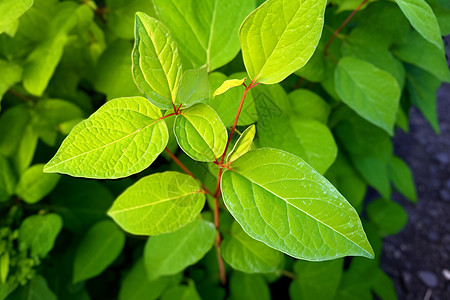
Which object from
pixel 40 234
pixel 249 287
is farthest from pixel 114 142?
pixel 249 287

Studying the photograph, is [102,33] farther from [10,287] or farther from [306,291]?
[306,291]

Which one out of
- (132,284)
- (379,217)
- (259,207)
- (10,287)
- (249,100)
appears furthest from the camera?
(379,217)

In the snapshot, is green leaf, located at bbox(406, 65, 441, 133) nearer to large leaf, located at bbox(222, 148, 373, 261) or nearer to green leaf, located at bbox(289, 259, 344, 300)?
green leaf, located at bbox(289, 259, 344, 300)

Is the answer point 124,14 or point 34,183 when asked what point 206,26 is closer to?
point 124,14

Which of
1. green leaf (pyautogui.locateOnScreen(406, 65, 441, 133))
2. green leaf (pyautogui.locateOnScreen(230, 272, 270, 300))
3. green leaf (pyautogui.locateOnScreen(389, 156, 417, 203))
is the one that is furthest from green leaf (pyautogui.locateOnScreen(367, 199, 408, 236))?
green leaf (pyautogui.locateOnScreen(230, 272, 270, 300))

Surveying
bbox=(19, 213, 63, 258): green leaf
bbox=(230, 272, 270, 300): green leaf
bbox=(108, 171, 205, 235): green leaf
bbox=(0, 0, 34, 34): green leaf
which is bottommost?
bbox=(230, 272, 270, 300): green leaf

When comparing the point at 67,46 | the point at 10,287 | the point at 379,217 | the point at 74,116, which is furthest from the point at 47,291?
the point at 379,217
